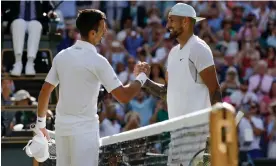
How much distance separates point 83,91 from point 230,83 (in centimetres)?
974

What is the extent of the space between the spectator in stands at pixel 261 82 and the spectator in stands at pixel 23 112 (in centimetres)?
489

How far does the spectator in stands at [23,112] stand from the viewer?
12.4m

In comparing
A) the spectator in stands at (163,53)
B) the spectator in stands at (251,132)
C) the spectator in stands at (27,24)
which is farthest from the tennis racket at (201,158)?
the spectator in stands at (163,53)

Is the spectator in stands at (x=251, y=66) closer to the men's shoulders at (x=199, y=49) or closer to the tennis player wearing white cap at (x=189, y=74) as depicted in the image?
the tennis player wearing white cap at (x=189, y=74)

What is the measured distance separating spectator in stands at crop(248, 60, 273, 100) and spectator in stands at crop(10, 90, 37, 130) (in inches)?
192

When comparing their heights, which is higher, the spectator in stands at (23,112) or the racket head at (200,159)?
A: the spectator in stands at (23,112)

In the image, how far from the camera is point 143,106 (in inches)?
607

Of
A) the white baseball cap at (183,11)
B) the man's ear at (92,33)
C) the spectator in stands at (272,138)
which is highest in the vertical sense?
the white baseball cap at (183,11)

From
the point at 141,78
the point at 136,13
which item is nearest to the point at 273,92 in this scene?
the point at 136,13

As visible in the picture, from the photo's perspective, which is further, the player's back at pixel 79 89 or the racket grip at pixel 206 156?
the player's back at pixel 79 89

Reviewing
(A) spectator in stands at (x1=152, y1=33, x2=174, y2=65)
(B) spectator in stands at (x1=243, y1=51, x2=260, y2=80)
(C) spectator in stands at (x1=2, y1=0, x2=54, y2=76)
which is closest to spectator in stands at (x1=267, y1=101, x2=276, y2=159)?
(B) spectator in stands at (x1=243, y1=51, x2=260, y2=80)

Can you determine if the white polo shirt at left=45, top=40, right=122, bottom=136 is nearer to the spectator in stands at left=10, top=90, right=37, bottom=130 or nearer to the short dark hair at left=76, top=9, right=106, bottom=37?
the short dark hair at left=76, top=9, right=106, bottom=37

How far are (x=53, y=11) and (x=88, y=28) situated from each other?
6.41 metres

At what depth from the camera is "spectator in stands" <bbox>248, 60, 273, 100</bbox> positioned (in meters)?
16.3
